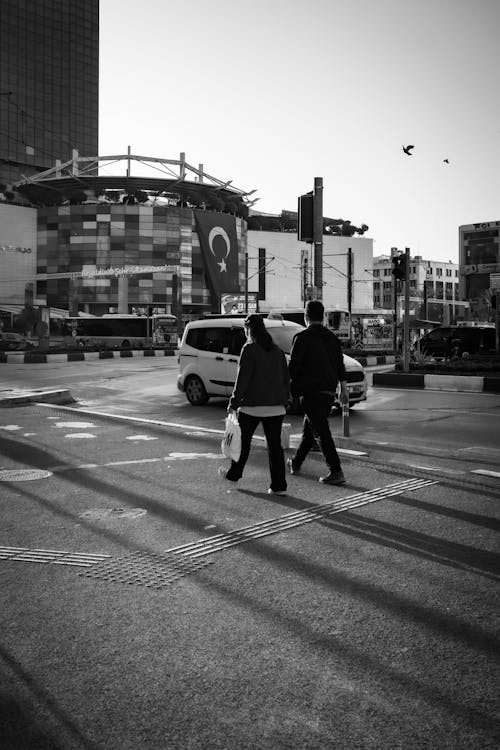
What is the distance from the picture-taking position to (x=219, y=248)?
356 ft

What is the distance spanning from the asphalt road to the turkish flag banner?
100 m

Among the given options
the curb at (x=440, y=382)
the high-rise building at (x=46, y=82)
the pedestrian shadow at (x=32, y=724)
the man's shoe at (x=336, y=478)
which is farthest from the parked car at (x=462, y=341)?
the high-rise building at (x=46, y=82)

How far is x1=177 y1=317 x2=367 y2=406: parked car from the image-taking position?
14.0 m

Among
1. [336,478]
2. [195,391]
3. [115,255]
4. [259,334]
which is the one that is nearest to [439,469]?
[336,478]

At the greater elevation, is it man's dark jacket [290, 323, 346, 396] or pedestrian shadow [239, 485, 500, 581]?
man's dark jacket [290, 323, 346, 396]

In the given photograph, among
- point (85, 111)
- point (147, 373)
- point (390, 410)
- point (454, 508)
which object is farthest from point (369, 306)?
point (454, 508)

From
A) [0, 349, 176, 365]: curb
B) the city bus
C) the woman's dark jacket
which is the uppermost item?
the city bus

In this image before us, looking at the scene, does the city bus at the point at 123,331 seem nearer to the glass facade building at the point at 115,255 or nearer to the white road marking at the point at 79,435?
the glass facade building at the point at 115,255

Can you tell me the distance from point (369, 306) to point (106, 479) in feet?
433

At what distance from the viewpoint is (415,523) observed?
5617 mm

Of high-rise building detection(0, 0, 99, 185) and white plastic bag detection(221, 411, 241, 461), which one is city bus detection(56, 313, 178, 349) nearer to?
white plastic bag detection(221, 411, 241, 461)

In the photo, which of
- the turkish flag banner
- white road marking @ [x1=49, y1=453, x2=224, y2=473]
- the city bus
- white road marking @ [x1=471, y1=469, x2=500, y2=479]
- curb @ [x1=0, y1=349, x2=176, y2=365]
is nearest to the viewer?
white road marking @ [x1=471, y1=469, x2=500, y2=479]

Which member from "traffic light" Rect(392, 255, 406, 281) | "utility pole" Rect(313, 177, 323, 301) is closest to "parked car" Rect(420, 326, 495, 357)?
"traffic light" Rect(392, 255, 406, 281)

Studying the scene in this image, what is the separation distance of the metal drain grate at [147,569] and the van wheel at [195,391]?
10.1 metres
